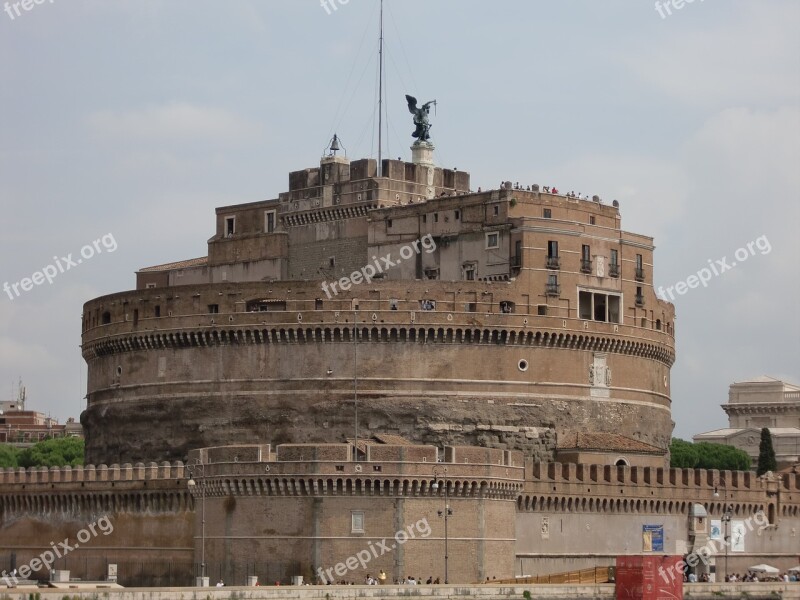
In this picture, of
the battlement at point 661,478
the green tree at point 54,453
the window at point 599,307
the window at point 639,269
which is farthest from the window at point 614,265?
the green tree at point 54,453

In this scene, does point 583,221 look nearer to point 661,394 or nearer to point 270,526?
point 661,394

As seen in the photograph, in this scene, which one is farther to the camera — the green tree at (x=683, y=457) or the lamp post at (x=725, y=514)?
the green tree at (x=683, y=457)

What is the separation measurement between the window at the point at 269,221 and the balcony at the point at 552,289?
639 inches

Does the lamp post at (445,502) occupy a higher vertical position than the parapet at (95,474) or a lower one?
lower

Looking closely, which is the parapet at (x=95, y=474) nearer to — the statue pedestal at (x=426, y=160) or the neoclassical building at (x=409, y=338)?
the neoclassical building at (x=409, y=338)

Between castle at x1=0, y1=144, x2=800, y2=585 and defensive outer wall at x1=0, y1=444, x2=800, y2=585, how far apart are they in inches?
5.2

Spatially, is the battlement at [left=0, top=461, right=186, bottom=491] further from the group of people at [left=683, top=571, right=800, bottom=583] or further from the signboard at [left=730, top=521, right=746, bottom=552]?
the signboard at [left=730, top=521, right=746, bottom=552]

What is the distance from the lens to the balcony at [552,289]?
3300 inches

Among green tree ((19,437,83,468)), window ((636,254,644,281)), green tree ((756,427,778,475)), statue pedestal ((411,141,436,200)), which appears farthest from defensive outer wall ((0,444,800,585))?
green tree ((19,437,83,468))

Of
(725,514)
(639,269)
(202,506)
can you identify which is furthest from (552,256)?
(202,506)

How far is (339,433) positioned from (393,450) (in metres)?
15.4

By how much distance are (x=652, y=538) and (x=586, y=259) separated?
1286 cm

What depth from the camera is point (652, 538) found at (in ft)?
261

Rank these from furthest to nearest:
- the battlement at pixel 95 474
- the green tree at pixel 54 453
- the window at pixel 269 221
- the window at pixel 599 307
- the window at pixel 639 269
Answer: the green tree at pixel 54 453 < the window at pixel 269 221 < the window at pixel 639 269 < the window at pixel 599 307 < the battlement at pixel 95 474
